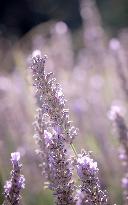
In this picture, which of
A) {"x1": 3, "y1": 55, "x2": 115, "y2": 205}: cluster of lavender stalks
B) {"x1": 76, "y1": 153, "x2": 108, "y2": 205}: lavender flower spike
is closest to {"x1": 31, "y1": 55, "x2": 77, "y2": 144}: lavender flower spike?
{"x1": 3, "y1": 55, "x2": 115, "y2": 205}: cluster of lavender stalks

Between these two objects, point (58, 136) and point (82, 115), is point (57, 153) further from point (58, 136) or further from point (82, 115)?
point (82, 115)

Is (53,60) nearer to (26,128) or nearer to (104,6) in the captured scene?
(26,128)

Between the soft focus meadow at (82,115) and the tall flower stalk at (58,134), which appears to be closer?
the tall flower stalk at (58,134)

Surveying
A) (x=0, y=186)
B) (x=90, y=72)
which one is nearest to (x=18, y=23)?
(x=90, y=72)

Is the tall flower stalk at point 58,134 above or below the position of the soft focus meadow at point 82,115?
below

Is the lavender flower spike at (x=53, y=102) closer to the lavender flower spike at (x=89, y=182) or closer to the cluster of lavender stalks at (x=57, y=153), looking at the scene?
the cluster of lavender stalks at (x=57, y=153)

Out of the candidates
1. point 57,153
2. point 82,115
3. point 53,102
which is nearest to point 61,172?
point 57,153

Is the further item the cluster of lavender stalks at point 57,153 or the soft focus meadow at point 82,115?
the soft focus meadow at point 82,115

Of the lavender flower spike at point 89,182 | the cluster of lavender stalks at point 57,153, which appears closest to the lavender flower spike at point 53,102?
the cluster of lavender stalks at point 57,153

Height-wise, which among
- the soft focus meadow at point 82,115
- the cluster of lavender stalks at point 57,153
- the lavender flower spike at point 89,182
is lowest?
the lavender flower spike at point 89,182

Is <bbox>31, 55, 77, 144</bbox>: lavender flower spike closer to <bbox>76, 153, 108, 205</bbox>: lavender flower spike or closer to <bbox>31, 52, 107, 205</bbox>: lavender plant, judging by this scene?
<bbox>31, 52, 107, 205</bbox>: lavender plant

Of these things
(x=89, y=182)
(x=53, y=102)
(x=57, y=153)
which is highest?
(x=53, y=102)

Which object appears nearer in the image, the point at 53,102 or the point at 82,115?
the point at 53,102
